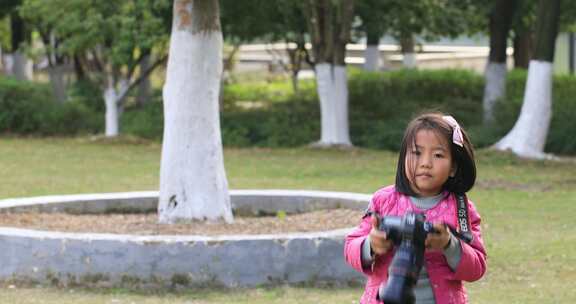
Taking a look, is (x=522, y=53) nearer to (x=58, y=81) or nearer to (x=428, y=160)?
(x=58, y=81)

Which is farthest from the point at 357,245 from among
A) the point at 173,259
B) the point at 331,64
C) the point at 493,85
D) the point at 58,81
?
the point at 58,81

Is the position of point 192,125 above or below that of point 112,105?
above

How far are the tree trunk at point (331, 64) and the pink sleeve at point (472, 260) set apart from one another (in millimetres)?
16664

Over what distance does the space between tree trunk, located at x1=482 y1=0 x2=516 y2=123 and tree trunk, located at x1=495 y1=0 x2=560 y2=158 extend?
254cm

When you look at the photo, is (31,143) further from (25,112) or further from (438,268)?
(438,268)

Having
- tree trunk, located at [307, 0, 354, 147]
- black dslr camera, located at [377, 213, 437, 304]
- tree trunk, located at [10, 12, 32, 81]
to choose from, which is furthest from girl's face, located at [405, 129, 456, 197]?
tree trunk, located at [10, 12, 32, 81]

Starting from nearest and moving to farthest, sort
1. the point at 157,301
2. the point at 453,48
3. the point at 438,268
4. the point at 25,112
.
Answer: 1. the point at 438,268
2. the point at 157,301
3. the point at 25,112
4. the point at 453,48

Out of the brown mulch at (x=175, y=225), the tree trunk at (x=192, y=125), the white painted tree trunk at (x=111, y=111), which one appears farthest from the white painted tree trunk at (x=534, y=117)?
the tree trunk at (x=192, y=125)

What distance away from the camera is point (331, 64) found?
20766mm

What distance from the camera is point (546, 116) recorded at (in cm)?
1870

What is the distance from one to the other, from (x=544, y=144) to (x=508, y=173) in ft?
8.56

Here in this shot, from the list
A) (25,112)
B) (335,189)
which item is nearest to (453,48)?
(25,112)

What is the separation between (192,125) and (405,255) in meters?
5.67

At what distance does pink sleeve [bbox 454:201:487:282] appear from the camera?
3.82m
